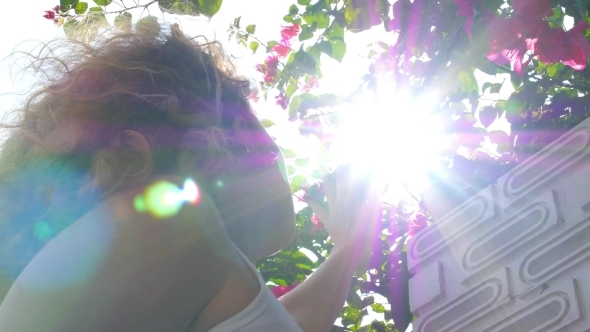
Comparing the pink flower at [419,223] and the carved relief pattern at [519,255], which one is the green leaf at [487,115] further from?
the carved relief pattern at [519,255]

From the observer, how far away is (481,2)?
5.39 feet

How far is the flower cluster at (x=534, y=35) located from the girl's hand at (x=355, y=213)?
609mm

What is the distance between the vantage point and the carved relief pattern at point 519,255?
1.19 m

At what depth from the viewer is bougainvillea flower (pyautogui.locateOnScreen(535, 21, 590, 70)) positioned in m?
1.57

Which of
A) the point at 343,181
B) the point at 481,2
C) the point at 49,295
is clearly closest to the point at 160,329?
the point at 49,295

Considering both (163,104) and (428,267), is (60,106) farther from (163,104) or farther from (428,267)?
(428,267)

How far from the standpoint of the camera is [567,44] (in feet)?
5.18

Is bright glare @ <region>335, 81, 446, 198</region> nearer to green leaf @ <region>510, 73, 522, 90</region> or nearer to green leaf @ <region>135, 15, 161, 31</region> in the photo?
green leaf @ <region>510, 73, 522, 90</region>

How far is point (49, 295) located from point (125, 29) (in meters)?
0.62

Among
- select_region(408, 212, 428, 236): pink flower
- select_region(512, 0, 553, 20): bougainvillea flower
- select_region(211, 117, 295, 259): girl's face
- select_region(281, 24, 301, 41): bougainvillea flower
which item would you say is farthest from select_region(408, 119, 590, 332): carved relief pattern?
select_region(281, 24, 301, 41): bougainvillea flower

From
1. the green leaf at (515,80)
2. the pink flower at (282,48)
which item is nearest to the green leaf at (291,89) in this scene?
the pink flower at (282,48)

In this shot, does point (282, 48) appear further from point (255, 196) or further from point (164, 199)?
point (164, 199)

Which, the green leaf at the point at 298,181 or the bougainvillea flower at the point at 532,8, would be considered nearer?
the bougainvillea flower at the point at 532,8

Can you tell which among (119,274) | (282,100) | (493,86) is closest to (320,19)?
(282,100)
